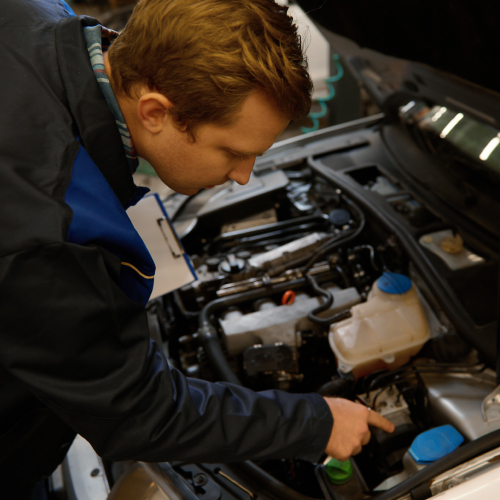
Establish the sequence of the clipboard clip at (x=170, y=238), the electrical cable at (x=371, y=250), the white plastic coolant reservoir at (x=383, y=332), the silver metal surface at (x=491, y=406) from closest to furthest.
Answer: the silver metal surface at (x=491, y=406)
the white plastic coolant reservoir at (x=383, y=332)
the clipboard clip at (x=170, y=238)
the electrical cable at (x=371, y=250)

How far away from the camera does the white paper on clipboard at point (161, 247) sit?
123 centimetres

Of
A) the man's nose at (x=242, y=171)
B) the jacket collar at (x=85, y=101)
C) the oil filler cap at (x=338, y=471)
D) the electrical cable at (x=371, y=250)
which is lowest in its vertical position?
the oil filler cap at (x=338, y=471)

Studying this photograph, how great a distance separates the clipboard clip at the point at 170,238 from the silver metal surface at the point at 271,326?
23 cm

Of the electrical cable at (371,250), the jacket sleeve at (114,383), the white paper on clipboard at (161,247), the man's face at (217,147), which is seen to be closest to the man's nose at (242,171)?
the man's face at (217,147)

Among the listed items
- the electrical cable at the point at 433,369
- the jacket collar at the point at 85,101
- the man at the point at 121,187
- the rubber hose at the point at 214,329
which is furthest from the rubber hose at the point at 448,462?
the jacket collar at the point at 85,101

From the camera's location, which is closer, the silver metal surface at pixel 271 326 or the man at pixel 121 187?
the man at pixel 121 187

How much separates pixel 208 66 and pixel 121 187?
0.27 m

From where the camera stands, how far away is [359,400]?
1.12 metres

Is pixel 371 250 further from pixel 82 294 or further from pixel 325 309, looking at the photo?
pixel 82 294

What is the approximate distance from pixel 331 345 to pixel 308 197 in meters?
0.82

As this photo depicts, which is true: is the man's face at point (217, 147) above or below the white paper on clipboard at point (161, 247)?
above

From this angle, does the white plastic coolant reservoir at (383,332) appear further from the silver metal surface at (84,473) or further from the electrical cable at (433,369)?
the silver metal surface at (84,473)

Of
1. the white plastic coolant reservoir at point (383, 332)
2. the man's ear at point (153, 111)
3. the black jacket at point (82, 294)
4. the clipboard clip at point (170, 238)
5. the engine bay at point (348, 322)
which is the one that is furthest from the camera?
the clipboard clip at point (170, 238)

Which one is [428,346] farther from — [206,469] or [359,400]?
[206,469]
